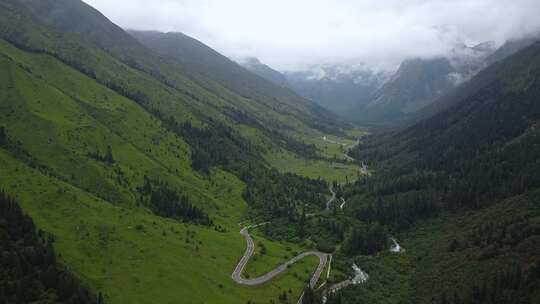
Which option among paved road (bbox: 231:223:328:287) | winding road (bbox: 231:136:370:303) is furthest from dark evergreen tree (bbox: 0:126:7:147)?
paved road (bbox: 231:223:328:287)

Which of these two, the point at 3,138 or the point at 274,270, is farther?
the point at 3,138

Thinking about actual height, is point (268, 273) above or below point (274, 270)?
below

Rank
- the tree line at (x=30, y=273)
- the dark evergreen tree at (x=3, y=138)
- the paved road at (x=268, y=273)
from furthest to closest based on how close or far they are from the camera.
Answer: the dark evergreen tree at (x=3, y=138), the paved road at (x=268, y=273), the tree line at (x=30, y=273)

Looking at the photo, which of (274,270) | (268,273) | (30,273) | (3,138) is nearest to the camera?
(30,273)

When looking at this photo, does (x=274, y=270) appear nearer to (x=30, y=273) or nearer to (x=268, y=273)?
(x=268, y=273)

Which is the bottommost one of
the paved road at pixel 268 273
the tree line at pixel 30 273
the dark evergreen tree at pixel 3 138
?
the paved road at pixel 268 273

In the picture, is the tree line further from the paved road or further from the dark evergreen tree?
the dark evergreen tree

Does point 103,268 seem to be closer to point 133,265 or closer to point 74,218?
point 133,265

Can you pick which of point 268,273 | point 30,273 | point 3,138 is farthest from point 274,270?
point 3,138

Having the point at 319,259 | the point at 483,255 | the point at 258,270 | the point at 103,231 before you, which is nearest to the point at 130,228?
the point at 103,231

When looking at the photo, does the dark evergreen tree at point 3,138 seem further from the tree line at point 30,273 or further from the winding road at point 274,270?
the winding road at point 274,270

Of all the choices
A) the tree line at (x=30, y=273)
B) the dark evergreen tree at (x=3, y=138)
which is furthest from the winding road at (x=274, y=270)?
the dark evergreen tree at (x=3, y=138)
